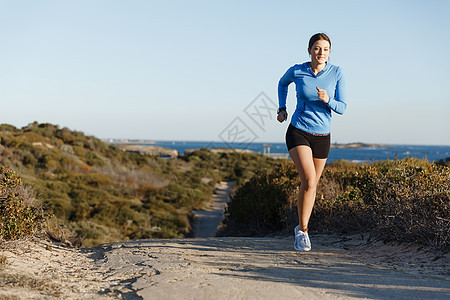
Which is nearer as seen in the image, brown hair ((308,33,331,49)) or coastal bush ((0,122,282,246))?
brown hair ((308,33,331,49))

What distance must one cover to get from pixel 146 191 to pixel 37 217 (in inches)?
603

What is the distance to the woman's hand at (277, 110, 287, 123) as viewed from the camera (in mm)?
4660

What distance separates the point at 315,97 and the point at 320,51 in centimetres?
53

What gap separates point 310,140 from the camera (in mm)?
4566

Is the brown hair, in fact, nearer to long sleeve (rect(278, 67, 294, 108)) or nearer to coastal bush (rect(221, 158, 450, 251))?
long sleeve (rect(278, 67, 294, 108))

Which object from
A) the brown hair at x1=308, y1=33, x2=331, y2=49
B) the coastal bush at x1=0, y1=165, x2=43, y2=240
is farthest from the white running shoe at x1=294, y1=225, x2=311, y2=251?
the coastal bush at x1=0, y1=165, x2=43, y2=240

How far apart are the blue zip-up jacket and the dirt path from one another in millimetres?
7421

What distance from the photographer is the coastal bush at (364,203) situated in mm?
4730

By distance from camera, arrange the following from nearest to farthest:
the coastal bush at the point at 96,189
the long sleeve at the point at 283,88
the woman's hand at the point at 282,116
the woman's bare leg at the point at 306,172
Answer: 1. the woman's bare leg at the point at 306,172
2. the woman's hand at the point at 282,116
3. the long sleeve at the point at 283,88
4. the coastal bush at the point at 96,189

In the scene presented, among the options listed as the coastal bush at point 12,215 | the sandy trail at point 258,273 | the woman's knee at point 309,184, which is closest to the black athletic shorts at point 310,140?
the woman's knee at point 309,184

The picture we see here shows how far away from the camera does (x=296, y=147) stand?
14.8 ft

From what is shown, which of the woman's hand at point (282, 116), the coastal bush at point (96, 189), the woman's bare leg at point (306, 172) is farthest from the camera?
the coastal bush at point (96, 189)

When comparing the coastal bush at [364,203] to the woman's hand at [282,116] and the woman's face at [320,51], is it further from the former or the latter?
the woman's face at [320,51]

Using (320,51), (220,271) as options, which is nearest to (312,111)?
(320,51)
